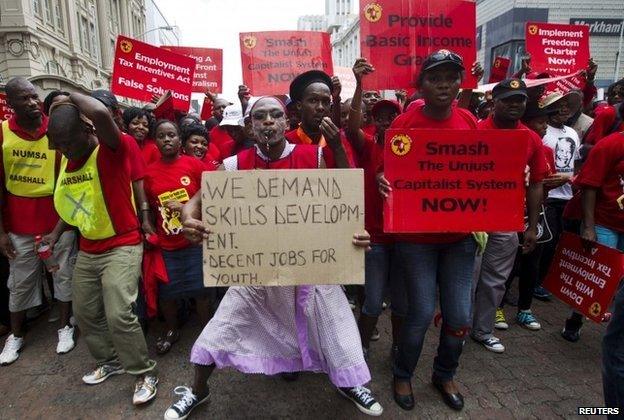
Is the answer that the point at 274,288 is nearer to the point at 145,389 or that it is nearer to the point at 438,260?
the point at 438,260

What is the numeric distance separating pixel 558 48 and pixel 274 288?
6.15 m

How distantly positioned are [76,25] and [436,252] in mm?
36473

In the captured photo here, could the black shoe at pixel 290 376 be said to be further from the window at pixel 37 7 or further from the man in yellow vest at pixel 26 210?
the window at pixel 37 7

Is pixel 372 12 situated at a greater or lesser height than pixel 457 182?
greater

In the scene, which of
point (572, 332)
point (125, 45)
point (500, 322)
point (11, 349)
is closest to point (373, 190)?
point (500, 322)

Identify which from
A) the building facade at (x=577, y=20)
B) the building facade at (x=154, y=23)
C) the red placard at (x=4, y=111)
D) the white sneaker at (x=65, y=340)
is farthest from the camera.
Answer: the building facade at (x=154, y=23)

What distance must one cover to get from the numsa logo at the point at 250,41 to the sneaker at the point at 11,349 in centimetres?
432

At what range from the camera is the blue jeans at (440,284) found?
103 inches

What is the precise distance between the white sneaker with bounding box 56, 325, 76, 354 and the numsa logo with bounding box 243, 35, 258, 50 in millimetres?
4068

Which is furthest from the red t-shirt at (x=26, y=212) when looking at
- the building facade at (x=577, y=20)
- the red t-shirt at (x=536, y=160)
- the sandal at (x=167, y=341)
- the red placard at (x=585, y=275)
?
the building facade at (x=577, y=20)

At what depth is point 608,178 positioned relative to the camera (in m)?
3.28

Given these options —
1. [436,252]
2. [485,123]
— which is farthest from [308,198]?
[485,123]

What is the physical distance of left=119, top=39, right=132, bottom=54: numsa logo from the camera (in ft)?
18.0

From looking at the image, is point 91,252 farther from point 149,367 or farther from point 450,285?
point 450,285
